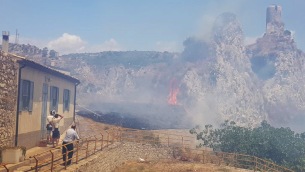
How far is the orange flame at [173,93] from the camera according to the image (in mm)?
75875

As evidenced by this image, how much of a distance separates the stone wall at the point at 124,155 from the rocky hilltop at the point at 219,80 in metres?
34.6

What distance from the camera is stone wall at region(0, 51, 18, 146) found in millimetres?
13289

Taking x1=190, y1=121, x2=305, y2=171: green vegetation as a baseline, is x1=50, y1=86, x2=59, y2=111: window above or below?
above

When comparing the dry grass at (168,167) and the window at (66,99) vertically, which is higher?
the window at (66,99)

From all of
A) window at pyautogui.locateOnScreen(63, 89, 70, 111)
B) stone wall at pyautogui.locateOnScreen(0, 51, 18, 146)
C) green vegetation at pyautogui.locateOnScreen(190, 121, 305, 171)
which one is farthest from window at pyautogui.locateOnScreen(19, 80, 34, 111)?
green vegetation at pyautogui.locateOnScreen(190, 121, 305, 171)

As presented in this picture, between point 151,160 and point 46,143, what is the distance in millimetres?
8747

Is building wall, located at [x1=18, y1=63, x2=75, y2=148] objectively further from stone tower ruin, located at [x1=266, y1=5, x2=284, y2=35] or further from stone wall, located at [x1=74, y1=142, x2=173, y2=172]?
stone tower ruin, located at [x1=266, y1=5, x2=284, y2=35]

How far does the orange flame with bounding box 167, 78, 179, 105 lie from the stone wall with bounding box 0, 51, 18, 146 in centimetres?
6092

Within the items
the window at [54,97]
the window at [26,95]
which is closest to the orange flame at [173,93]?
the window at [54,97]

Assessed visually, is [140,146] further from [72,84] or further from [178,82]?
[178,82]

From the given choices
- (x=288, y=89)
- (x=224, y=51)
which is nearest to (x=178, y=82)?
(x=224, y=51)

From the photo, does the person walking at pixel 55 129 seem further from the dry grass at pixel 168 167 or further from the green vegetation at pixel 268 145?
the green vegetation at pixel 268 145

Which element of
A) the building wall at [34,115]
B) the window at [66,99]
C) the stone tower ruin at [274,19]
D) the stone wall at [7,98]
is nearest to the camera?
the stone wall at [7,98]

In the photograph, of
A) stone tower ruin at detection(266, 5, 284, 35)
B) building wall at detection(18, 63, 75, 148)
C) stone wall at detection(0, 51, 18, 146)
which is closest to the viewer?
stone wall at detection(0, 51, 18, 146)
